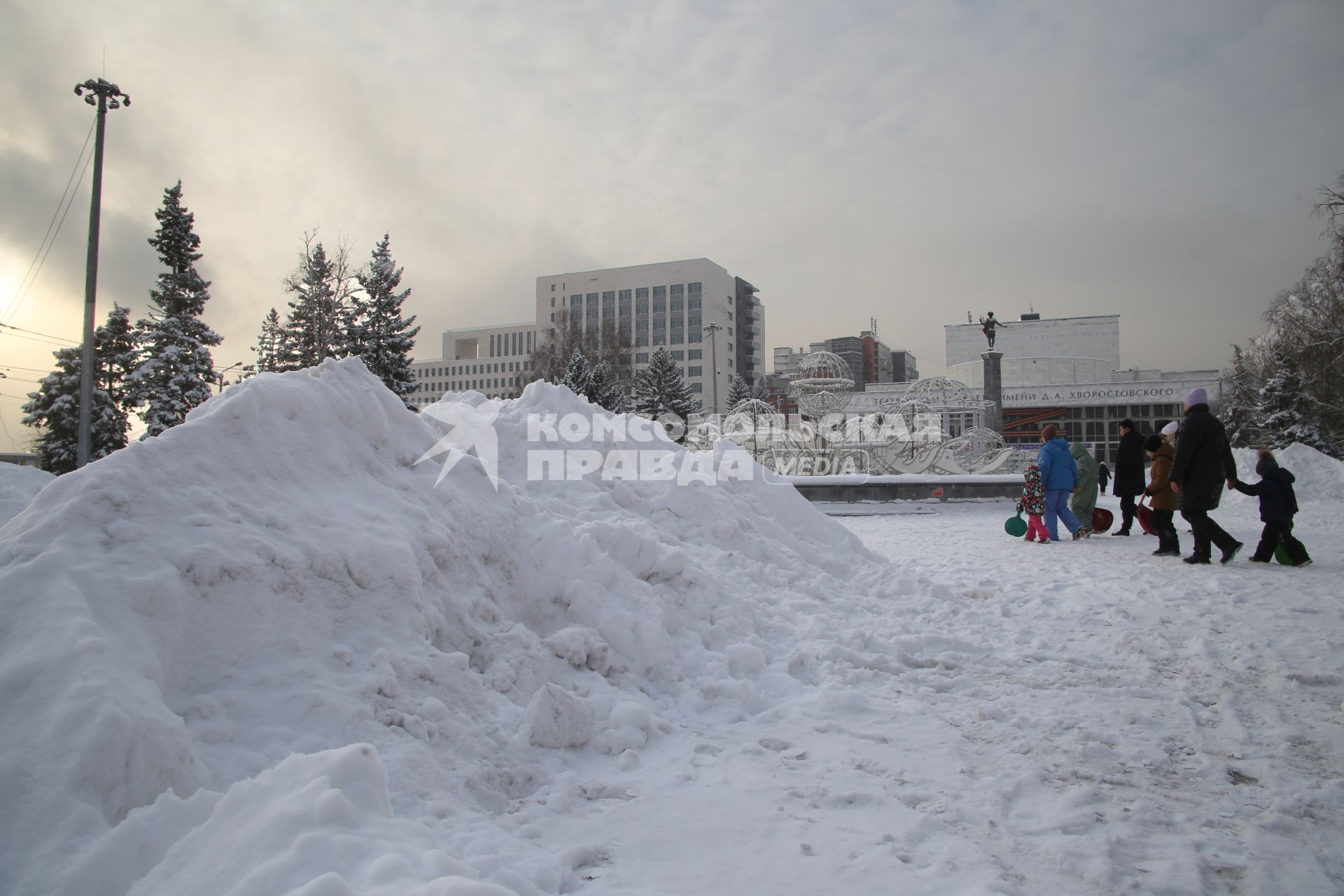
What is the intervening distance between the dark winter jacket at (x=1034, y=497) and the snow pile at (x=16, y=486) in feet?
40.3

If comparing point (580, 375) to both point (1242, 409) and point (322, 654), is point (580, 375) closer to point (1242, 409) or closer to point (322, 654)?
point (1242, 409)

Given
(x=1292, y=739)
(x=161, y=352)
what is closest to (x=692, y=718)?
(x=1292, y=739)

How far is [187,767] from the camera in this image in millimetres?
2256

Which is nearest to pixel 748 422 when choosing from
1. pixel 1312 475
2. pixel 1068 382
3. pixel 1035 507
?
pixel 1035 507

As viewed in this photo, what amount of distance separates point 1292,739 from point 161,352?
31.7 meters

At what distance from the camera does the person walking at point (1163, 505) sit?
27.9 ft

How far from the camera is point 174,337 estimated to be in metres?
26.3

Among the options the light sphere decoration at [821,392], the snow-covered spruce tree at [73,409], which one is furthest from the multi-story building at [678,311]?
the light sphere decoration at [821,392]

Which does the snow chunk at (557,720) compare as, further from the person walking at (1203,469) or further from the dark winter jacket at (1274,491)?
the dark winter jacket at (1274,491)

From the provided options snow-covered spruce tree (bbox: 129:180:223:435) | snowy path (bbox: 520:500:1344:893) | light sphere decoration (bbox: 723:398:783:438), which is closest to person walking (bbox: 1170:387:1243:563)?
snowy path (bbox: 520:500:1344:893)

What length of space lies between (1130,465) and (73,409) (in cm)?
3553

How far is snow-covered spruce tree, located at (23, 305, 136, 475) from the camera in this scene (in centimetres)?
2756

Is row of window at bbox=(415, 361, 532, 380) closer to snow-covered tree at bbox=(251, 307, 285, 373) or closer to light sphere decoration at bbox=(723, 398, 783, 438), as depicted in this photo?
snow-covered tree at bbox=(251, 307, 285, 373)

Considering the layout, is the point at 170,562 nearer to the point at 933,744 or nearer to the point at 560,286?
the point at 933,744
